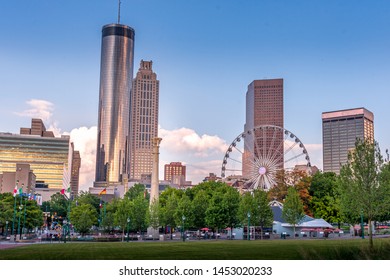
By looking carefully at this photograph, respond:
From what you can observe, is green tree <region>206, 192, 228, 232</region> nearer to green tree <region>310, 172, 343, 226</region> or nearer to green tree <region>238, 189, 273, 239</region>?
green tree <region>238, 189, 273, 239</region>

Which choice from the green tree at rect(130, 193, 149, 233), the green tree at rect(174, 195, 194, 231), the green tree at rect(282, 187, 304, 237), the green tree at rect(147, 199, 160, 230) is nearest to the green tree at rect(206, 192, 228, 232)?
the green tree at rect(174, 195, 194, 231)

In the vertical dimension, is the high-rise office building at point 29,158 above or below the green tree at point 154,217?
above

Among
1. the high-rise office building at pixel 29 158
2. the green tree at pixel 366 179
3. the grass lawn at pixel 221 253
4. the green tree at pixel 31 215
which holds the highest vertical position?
the high-rise office building at pixel 29 158

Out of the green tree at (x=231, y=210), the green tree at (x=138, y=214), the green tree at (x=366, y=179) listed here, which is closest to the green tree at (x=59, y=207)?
the green tree at (x=138, y=214)

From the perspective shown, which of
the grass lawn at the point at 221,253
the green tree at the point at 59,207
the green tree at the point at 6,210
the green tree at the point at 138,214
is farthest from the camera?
the green tree at the point at 59,207

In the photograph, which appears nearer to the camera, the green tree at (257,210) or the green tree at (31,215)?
the green tree at (257,210)

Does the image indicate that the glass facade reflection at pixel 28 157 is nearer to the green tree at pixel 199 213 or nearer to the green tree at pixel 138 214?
the green tree at pixel 138 214

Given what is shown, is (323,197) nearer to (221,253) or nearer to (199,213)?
(199,213)

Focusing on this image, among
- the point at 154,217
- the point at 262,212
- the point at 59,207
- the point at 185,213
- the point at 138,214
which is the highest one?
the point at 59,207

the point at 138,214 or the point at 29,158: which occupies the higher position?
the point at 29,158

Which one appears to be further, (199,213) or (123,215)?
(199,213)

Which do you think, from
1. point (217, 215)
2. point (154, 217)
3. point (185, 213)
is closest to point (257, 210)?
point (217, 215)

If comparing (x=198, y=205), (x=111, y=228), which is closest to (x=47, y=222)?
(x=111, y=228)
